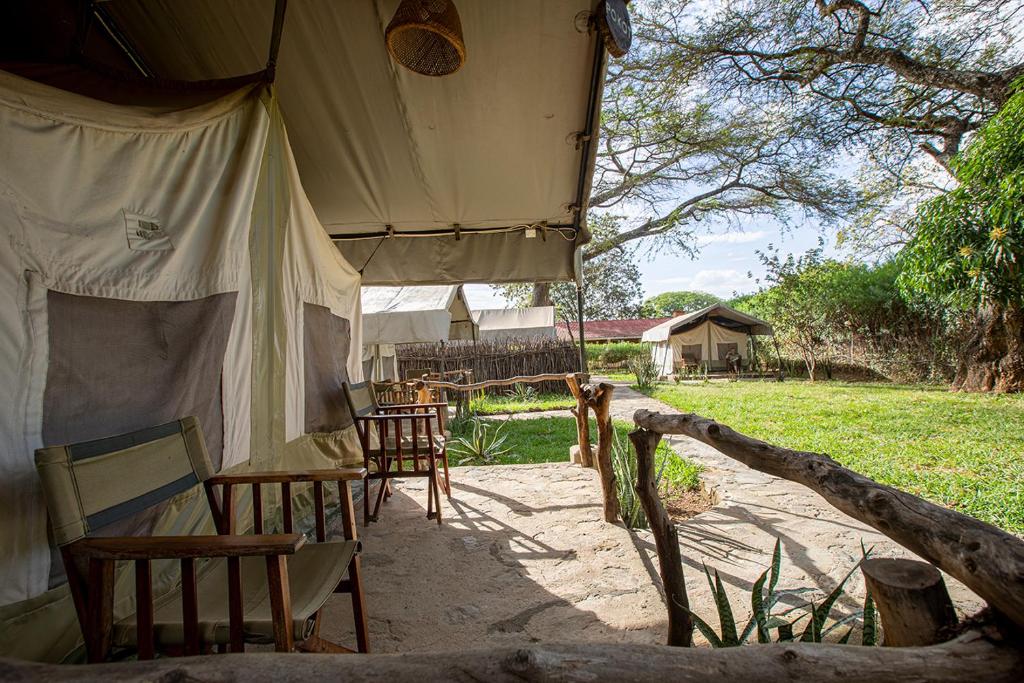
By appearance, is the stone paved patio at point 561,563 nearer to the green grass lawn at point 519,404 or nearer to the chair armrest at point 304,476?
the chair armrest at point 304,476

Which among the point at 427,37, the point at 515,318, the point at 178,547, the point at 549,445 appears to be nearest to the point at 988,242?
the point at 549,445

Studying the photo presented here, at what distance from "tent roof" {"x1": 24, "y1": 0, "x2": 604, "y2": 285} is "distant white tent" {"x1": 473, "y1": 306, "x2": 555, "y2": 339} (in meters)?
13.3

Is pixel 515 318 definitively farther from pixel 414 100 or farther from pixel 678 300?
pixel 678 300

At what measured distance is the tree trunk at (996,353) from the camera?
376 inches

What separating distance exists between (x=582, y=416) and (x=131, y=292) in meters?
3.53

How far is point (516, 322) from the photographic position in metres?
18.7

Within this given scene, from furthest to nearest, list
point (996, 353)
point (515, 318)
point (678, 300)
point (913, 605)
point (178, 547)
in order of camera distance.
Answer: point (678, 300), point (515, 318), point (996, 353), point (178, 547), point (913, 605)

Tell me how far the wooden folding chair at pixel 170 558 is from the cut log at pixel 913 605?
1.34m

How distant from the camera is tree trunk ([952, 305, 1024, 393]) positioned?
→ 955 centimetres

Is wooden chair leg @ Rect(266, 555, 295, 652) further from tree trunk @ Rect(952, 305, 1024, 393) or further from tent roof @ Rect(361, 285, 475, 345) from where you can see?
tree trunk @ Rect(952, 305, 1024, 393)

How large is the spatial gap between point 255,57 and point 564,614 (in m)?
3.37

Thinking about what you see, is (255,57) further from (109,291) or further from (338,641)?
(338,641)

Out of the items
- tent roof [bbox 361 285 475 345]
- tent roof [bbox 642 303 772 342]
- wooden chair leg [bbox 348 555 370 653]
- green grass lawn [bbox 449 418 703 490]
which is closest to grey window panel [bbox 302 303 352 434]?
wooden chair leg [bbox 348 555 370 653]

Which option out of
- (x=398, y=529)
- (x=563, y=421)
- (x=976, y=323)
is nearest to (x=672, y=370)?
(x=976, y=323)
